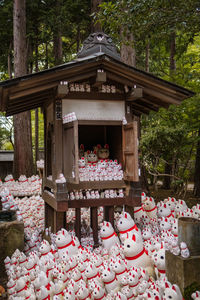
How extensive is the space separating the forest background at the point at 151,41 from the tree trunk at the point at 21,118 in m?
1.11

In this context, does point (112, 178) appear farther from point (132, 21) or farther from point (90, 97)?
point (132, 21)

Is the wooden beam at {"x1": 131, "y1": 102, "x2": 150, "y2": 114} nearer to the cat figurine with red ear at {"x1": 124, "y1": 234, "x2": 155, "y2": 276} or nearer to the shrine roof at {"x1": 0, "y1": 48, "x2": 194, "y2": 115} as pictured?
the shrine roof at {"x1": 0, "y1": 48, "x2": 194, "y2": 115}

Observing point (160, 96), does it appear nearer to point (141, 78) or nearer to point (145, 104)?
point (141, 78)

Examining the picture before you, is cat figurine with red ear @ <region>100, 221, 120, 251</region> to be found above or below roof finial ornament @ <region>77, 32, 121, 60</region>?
below

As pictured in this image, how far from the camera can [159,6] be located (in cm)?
582

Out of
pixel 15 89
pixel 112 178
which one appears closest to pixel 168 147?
pixel 112 178

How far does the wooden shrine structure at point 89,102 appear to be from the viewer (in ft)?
18.3

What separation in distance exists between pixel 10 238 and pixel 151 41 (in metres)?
5.23

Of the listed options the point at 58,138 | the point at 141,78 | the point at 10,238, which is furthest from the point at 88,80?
the point at 10,238

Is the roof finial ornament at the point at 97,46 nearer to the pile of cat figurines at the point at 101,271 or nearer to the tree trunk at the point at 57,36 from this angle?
the pile of cat figurines at the point at 101,271

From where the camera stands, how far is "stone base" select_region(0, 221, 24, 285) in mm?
5688

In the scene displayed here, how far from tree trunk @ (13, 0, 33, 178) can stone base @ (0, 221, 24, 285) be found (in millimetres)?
7456

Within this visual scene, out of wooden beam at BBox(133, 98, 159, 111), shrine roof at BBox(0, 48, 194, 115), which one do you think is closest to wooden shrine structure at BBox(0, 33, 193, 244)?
shrine roof at BBox(0, 48, 194, 115)

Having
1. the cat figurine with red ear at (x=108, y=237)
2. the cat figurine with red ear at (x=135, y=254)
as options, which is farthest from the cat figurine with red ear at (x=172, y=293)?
A: the cat figurine with red ear at (x=108, y=237)
